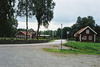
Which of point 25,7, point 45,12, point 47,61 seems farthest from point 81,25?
point 47,61

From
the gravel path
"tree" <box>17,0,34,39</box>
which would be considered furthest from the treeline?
the gravel path

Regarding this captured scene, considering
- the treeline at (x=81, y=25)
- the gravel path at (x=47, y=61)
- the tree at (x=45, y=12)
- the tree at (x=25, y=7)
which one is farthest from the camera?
the treeline at (x=81, y=25)

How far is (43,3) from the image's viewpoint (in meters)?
32.8

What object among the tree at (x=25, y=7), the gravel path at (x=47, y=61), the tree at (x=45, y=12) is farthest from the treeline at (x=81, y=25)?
the gravel path at (x=47, y=61)

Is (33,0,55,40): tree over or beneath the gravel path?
over

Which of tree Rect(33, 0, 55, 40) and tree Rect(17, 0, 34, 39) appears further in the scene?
tree Rect(33, 0, 55, 40)

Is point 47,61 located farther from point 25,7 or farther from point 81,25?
point 81,25

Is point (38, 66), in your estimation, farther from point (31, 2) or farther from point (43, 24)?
point (43, 24)

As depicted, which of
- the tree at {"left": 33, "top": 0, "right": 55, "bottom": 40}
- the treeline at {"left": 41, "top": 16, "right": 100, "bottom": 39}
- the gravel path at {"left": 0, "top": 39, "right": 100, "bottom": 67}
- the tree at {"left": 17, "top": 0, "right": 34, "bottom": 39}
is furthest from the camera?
the treeline at {"left": 41, "top": 16, "right": 100, "bottom": 39}

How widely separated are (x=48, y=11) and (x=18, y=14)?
1098 centimetres

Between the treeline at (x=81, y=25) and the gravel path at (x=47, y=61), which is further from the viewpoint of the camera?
the treeline at (x=81, y=25)

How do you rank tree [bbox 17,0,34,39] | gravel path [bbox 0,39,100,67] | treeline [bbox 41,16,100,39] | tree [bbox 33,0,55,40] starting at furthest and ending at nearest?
treeline [bbox 41,16,100,39], tree [bbox 33,0,55,40], tree [bbox 17,0,34,39], gravel path [bbox 0,39,100,67]

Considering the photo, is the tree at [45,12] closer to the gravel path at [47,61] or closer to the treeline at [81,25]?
the gravel path at [47,61]

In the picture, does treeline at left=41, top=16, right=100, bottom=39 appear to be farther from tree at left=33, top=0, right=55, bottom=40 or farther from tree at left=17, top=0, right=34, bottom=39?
tree at left=17, top=0, right=34, bottom=39
